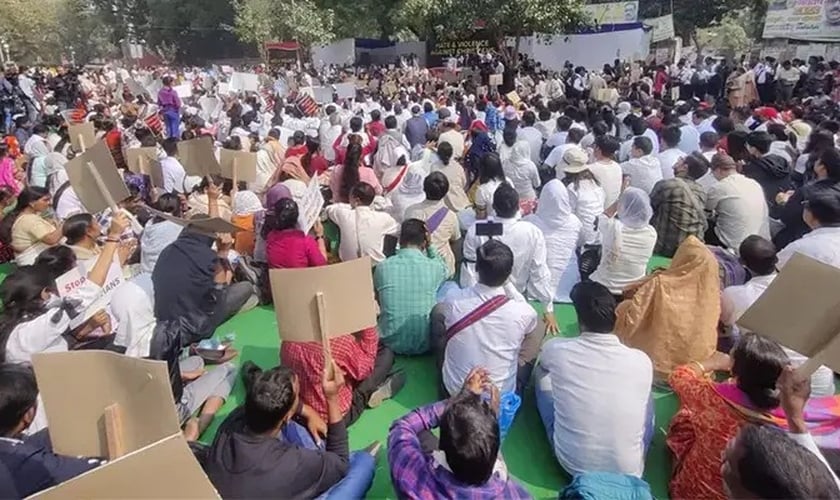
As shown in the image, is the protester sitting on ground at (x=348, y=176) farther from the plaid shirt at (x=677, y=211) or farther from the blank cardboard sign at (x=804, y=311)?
the blank cardboard sign at (x=804, y=311)

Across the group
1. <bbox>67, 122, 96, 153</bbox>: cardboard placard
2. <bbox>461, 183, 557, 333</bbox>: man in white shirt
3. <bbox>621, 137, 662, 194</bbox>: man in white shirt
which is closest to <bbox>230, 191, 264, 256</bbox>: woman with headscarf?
<bbox>67, 122, 96, 153</bbox>: cardboard placard

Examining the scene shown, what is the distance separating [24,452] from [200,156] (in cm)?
434

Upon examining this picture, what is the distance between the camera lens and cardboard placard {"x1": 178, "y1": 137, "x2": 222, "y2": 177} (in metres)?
6.03

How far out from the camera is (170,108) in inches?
499

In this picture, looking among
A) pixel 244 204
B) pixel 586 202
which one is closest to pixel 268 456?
pixel 586 202

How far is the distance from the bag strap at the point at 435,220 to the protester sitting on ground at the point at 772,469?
356 cm

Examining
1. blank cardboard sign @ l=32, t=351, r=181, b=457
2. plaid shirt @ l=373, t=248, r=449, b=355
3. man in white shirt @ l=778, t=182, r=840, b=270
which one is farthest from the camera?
plaid shirt @ l=373, t=248, r=449, b=355

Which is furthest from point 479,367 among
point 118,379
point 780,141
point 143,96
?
point 143,96

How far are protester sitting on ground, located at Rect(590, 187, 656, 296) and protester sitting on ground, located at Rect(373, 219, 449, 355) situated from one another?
51.7 inches

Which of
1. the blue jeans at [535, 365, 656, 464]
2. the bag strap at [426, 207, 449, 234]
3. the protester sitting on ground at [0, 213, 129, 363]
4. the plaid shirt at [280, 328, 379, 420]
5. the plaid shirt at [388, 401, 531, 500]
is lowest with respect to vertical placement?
the blue jeans at [535, 365, 656, 464]

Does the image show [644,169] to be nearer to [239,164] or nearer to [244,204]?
[244,204]

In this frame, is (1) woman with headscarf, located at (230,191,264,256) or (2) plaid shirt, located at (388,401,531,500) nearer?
(2) plaid shirt, located at (388,401,531,500)

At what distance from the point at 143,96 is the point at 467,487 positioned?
15094 millimetres

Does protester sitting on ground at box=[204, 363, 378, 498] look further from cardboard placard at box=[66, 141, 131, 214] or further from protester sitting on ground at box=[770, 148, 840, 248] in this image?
protester sitting on ground at box=[770, 148, 840, 248]
